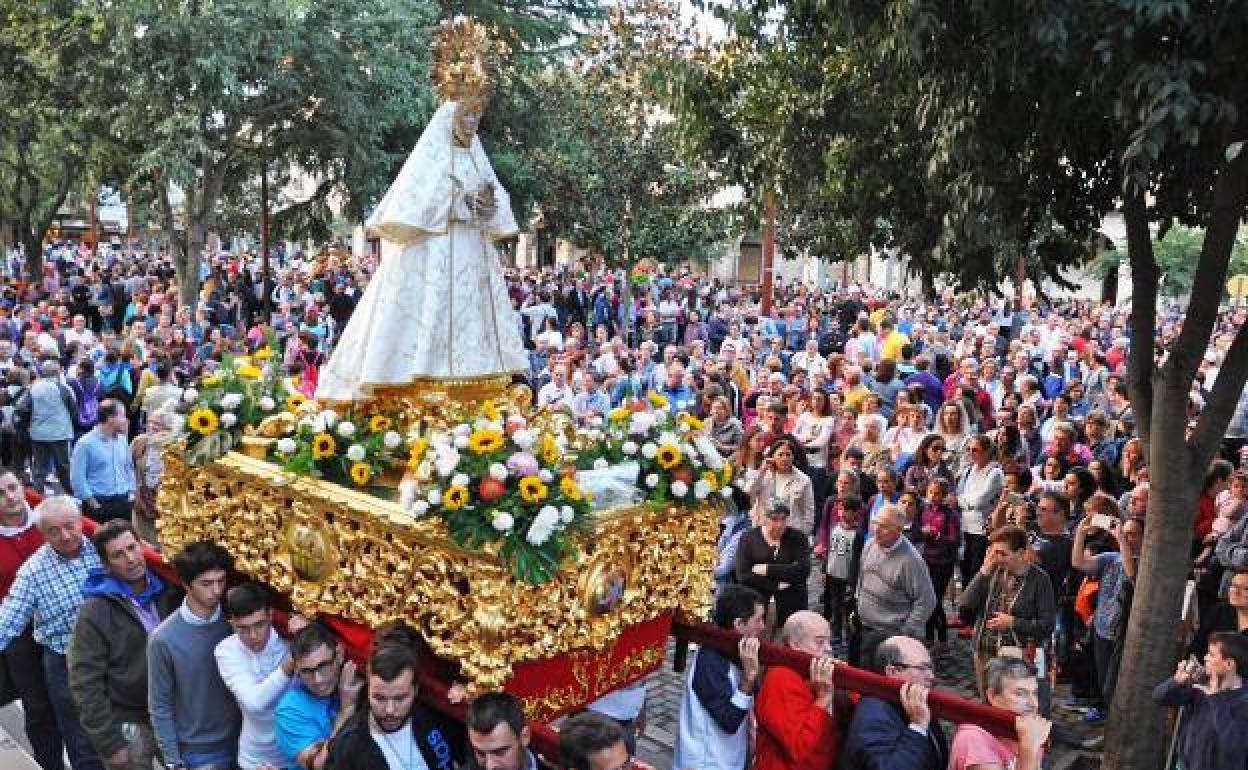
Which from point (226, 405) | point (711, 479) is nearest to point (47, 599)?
point (226, 405)

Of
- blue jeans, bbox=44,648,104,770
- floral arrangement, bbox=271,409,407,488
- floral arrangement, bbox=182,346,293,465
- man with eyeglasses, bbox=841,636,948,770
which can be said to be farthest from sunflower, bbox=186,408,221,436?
man with eyeglasses, bbox=841,636,948,770

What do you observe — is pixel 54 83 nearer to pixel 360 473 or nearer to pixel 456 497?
pixel 360 473

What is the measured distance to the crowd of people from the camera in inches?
193

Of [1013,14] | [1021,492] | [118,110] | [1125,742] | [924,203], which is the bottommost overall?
[1125,742]

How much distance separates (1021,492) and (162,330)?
47.6 feet

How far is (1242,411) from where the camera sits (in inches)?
512

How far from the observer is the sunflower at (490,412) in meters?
5.54

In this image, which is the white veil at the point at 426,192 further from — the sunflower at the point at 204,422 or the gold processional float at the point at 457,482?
the sunflower at the point at 204,422

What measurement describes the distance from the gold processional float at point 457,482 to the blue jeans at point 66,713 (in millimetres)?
856

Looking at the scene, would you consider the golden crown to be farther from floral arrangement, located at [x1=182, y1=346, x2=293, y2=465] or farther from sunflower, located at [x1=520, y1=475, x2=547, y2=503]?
sunflower, located at [x1=520, y1=475, x2=547, y2=503]

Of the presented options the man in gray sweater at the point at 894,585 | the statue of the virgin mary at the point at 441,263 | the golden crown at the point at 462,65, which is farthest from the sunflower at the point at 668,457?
the man in gray sweater at the point at 894,585

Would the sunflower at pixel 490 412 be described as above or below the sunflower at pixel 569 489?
above

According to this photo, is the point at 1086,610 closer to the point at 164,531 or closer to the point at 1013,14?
the point at 1013,14

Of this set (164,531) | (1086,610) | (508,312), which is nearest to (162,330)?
(164,531)
